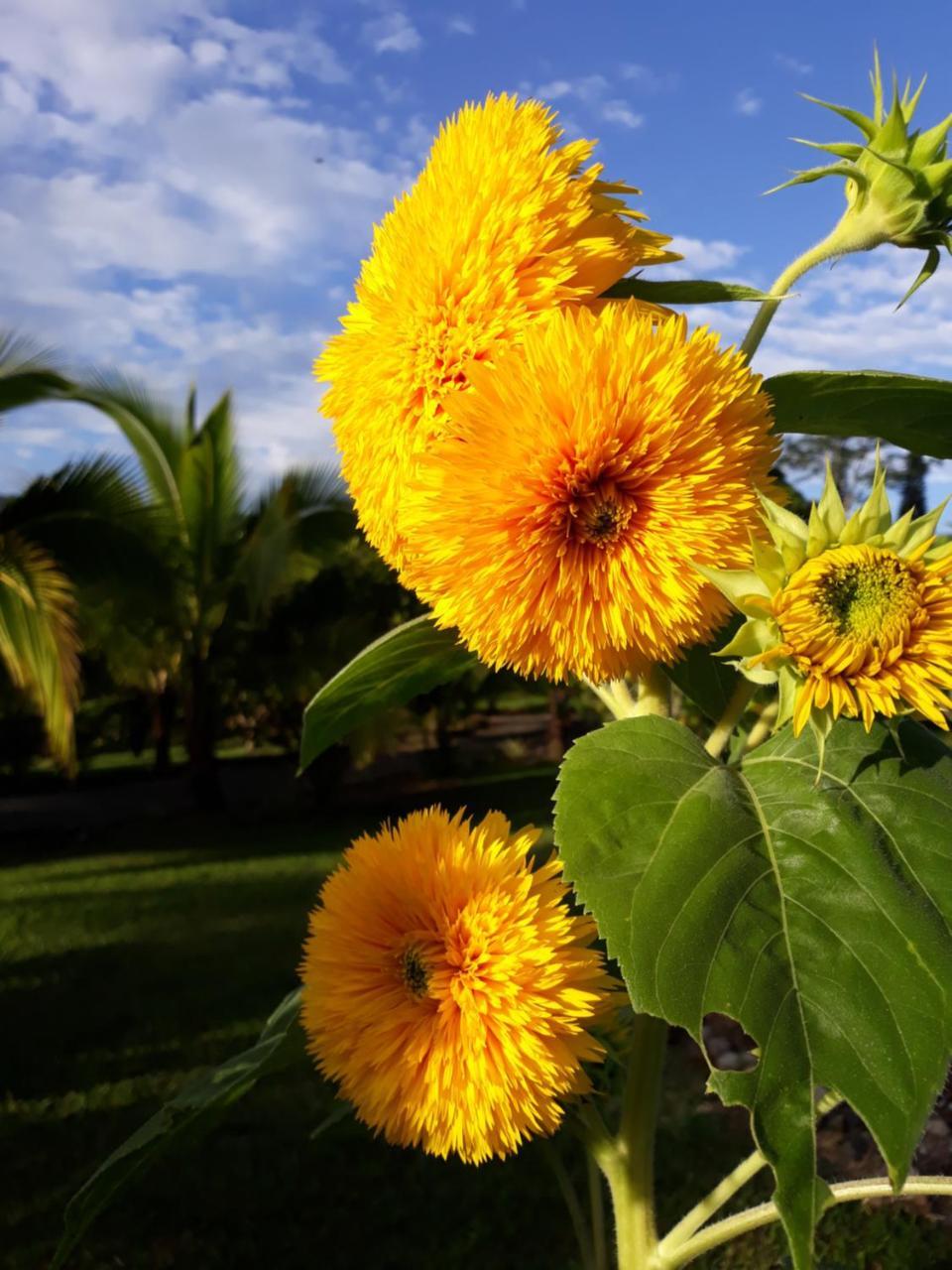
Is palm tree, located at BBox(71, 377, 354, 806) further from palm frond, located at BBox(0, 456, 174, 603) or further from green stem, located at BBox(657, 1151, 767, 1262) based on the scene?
green stem, located at BBox(657, 1151, 767, 1262)

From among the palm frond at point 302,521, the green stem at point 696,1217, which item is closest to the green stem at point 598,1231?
the green stem at point 696,1217

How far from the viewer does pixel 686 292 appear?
34.8 inches

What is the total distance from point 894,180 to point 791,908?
1.83 ft

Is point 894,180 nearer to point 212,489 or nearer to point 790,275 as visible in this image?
point 790,275

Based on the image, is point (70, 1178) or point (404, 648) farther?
point (70, 1178)

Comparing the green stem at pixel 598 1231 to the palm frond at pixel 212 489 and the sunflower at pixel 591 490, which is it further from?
the palm frond at pixel 212 489

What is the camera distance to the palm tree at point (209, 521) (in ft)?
38.0

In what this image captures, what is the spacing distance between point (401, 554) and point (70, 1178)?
4104 millimetres

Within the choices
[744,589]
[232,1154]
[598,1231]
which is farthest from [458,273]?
[232,1154]

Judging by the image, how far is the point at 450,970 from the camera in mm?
931

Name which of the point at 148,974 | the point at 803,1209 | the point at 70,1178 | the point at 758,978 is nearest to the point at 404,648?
the point at 758,978

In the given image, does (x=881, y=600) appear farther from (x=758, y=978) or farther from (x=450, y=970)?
(x=450, y=970)

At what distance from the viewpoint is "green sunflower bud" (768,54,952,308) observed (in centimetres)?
89

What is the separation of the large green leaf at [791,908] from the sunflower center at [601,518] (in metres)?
0.18
